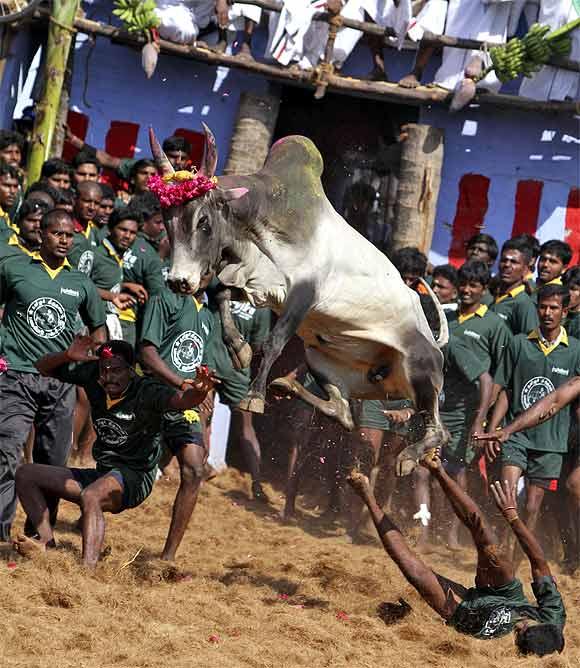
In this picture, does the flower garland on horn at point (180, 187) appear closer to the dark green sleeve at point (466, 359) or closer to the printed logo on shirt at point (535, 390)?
the dark green sleeve at point (466, 359)

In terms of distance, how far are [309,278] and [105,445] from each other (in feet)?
5.62

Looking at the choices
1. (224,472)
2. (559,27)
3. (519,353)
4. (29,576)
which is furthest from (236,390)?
(559,27)

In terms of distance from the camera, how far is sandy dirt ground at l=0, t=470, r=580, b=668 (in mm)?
5812

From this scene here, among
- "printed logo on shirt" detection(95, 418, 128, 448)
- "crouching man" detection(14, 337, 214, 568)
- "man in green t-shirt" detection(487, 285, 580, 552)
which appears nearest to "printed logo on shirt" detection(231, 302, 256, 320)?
"man in green t-shirt" detection(487, 285, 580, 552)

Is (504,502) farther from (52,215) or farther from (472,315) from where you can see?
(52,215)

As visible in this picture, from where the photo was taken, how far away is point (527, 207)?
1136 centimetres

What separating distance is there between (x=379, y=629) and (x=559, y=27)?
629cm

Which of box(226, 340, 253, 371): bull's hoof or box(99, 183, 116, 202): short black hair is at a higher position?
box(99, 183, 116, 202): short black hair

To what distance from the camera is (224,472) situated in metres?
10.9

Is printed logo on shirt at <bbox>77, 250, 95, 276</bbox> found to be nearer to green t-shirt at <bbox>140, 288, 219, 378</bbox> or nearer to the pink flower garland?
green t-shirt at <bbox>140, 288, 219, 378</bbox>

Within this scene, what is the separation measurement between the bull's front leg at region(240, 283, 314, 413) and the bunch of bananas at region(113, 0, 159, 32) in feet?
15.5

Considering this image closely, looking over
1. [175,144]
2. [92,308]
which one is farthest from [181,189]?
[175,144]

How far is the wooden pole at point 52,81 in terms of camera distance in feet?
33.3

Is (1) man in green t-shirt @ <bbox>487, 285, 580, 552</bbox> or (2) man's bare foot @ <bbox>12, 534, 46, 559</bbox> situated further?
(1) man in green t-shirt @ <bbox>487, 285, 580, 552</bbox>
